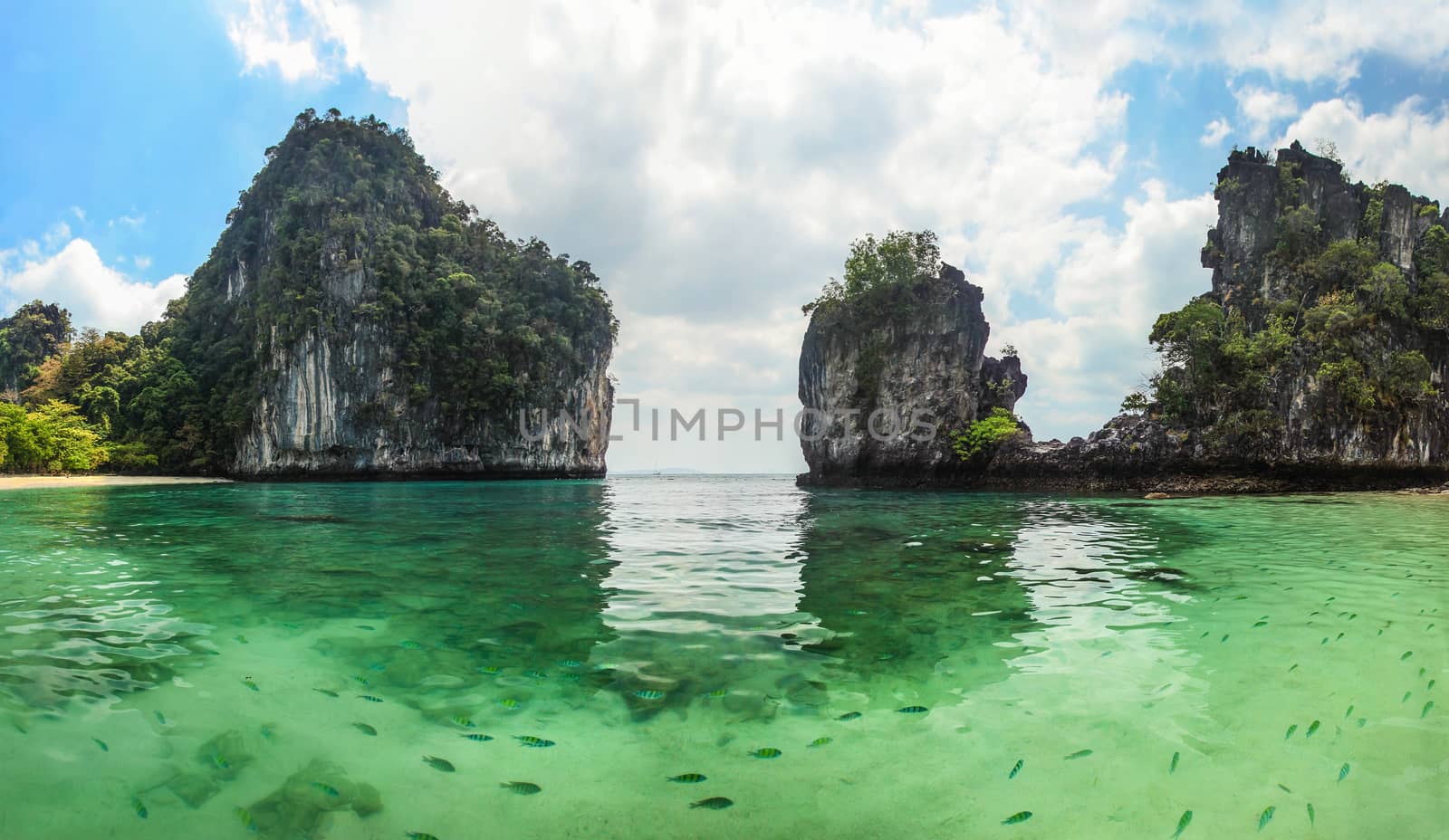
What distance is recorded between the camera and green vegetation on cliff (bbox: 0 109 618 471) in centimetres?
4341

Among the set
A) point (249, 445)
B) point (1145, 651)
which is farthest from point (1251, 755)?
point (249, 445)

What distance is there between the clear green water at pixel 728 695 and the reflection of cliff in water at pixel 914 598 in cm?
5

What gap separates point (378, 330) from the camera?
43.0 metres

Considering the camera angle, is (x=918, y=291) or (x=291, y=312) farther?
(x=291, y=312)

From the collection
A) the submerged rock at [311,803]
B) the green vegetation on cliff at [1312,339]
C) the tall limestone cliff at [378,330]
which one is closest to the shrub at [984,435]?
the green vegetation on cliff at [1312,339]

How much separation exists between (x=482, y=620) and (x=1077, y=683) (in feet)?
15.7

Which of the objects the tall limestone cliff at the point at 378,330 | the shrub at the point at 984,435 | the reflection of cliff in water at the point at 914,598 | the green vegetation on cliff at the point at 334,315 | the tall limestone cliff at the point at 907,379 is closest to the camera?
the reflection of cliff in water at the point at 914,598

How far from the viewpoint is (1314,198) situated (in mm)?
29750

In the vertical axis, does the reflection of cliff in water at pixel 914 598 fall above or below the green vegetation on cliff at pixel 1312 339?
below

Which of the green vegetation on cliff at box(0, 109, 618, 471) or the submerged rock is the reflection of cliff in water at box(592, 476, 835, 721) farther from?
the green vegetation on cliff at box(0, 109, 618, 471)

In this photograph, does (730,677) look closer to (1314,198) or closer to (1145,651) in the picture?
(1145,651)

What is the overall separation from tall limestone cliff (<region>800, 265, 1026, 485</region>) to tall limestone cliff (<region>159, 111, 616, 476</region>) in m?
24.3

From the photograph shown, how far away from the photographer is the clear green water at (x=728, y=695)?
2820mm

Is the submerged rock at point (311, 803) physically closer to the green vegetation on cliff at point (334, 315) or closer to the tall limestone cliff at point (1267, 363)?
the tall limestone cliff at point (1267, 363)
